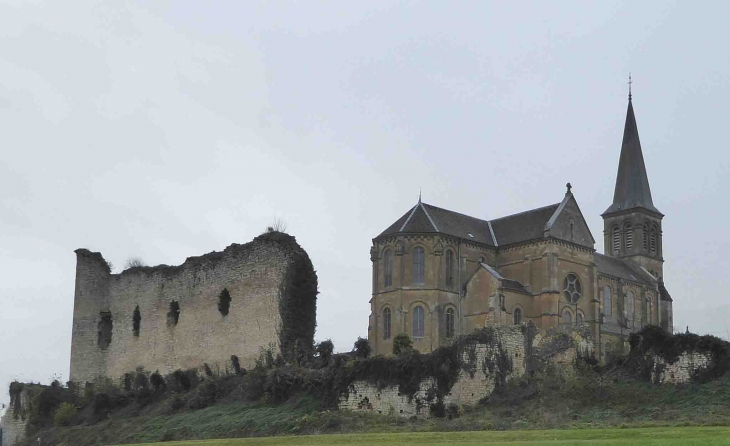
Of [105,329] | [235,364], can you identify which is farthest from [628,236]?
[235,364]

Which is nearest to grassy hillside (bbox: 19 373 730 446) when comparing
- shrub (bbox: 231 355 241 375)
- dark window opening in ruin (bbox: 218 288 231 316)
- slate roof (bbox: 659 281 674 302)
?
shrub (bbox: 231 355 241 375)

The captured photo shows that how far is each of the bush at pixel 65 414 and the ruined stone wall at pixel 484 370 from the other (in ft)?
46.1

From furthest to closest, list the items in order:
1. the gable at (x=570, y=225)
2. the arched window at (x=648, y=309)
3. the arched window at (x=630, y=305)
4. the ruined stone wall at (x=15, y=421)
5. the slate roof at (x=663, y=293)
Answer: the slate roof at (x=663, y=293), the arched window at (x=648, y=309), the arched window at (x=630, y=305), the gable at (x=570, y=225), the ruined stone wall at (x=15, y=421)

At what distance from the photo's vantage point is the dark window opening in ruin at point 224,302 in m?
35.5

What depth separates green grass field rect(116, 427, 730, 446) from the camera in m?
17.3

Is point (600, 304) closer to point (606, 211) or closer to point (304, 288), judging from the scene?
point (606, 211)

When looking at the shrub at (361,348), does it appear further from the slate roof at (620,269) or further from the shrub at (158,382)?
the slate roof at (620,269)

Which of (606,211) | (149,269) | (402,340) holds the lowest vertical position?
(402,340)

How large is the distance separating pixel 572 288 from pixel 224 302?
87.9 feet

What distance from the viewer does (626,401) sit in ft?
81.6

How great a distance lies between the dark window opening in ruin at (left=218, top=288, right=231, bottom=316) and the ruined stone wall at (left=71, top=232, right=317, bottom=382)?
10cm

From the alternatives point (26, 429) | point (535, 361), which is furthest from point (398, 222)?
point (535, 361)

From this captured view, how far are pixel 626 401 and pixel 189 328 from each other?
17462 mm

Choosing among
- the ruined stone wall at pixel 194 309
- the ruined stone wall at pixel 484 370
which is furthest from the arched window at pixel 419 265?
the ruined stone wall at pixel 484 370
